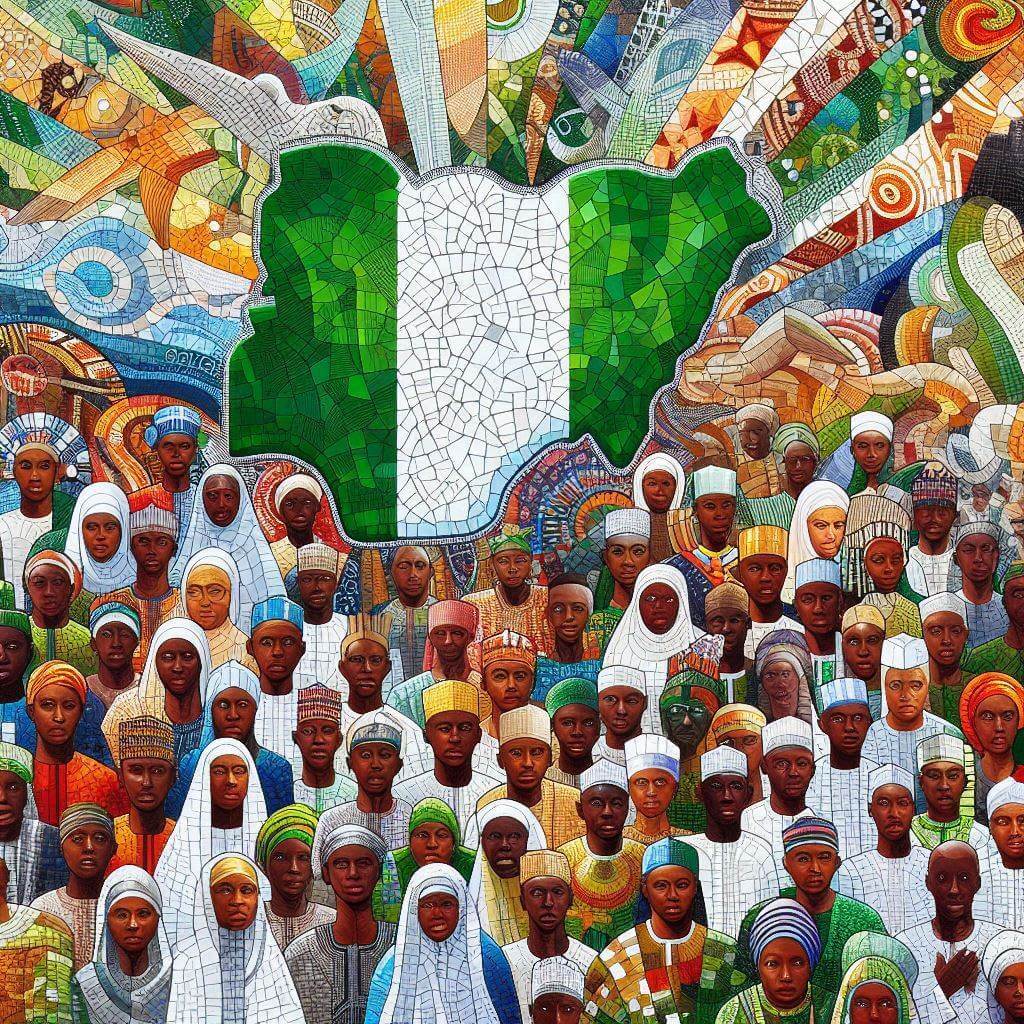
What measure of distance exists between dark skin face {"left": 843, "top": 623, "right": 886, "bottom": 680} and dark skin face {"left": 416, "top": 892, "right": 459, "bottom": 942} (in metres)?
1.92

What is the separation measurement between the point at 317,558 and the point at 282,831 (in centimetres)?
114

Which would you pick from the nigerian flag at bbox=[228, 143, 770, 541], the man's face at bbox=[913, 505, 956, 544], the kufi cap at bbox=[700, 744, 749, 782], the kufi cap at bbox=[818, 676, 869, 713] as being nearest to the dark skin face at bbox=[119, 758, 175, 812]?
the nigerian flag at bbox=[228, 143, 770, 541]

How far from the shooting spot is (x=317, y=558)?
28.3ft

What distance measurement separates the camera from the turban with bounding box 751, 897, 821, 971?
27.5 ft

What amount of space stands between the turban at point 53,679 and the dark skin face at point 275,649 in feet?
2.39

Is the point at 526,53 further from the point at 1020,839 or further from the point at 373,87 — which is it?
the point at 1020,839

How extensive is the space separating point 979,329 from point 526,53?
2.26 meters

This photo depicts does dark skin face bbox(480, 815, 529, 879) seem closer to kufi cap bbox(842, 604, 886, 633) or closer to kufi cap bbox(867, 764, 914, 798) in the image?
kufi cap bbox(867, 764, 914, 798)

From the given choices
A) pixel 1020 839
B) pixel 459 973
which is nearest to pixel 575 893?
pixel 459 973

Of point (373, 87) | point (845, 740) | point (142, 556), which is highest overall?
point (373, 87)

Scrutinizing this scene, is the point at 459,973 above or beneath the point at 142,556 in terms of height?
beneath

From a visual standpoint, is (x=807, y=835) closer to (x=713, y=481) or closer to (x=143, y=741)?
(x=713, y=481)

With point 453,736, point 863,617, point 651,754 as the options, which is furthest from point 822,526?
point 453,736

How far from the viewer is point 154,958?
8383 millimetres
